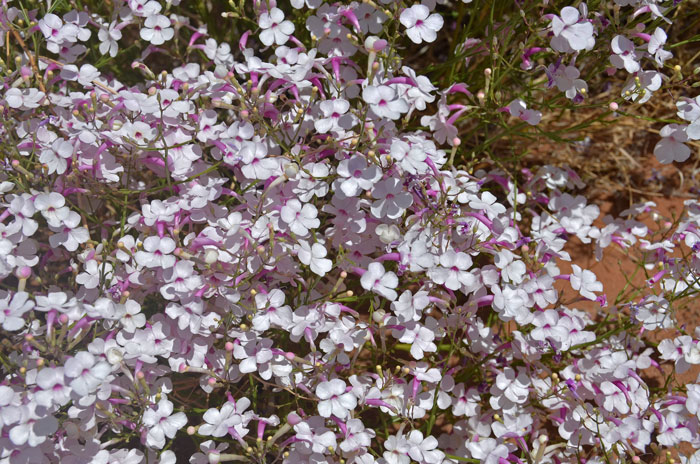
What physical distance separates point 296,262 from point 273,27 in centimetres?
83

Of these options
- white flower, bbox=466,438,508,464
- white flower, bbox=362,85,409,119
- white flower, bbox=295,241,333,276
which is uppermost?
white flower, bbox=362,85,409,119

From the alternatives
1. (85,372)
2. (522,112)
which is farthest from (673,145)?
(85,372)

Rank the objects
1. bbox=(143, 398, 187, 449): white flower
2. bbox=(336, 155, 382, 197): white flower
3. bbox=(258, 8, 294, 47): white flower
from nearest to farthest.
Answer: bbox=(143, 398, 187, 449): white flower, bbox=(336, 155, 382, 197): white flower, bbox=(258, 8, 294, 47): white flower

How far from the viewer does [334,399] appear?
6.66 feet

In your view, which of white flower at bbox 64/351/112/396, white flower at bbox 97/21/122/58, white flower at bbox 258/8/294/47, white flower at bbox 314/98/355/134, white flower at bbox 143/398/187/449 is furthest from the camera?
white flower at bbox 97/21/122/58

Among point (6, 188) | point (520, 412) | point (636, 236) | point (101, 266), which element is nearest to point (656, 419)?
point (520, 412)

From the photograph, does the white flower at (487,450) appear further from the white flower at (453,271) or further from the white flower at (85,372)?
the white flower at (85,372)

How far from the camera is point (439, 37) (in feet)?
11.2

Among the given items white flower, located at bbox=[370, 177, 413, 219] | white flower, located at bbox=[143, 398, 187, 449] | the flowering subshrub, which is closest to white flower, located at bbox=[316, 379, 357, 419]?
the flowering subshrub

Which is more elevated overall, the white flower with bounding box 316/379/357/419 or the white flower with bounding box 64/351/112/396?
the white flower with bounding box 64/351/112/396

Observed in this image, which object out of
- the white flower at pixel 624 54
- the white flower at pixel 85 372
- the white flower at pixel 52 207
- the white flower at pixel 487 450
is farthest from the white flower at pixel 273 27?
the white flower at pixel 487 450

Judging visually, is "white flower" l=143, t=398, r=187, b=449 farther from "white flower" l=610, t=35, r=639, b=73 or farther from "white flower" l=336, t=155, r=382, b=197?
A: "white flower" l=610, t=35, r=639, b=73

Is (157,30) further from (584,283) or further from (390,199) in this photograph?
(584,283)

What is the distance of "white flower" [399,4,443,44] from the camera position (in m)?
2.18
